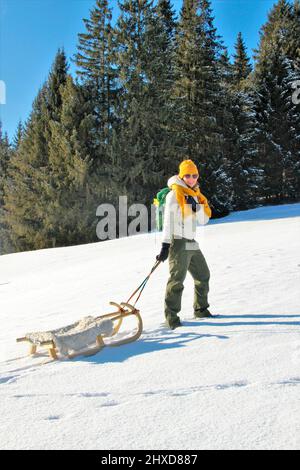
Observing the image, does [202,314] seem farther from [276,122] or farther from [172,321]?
[276,122]

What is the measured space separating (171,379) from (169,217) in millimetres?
1932

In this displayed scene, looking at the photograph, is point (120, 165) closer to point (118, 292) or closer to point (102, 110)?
point (102, 110)

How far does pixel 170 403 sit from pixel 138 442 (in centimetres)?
49

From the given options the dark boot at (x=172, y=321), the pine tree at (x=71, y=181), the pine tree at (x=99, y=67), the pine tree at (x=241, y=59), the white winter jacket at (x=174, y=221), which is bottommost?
the dark boot at (x=172, y=321)

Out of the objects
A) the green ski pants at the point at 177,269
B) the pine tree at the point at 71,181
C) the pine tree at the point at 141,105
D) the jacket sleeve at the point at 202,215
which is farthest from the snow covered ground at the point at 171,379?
the pine tree at the point at 141,105

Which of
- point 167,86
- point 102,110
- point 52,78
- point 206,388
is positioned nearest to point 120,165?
point 102,110

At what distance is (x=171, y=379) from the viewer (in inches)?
124

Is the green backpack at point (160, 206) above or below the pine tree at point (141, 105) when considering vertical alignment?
below

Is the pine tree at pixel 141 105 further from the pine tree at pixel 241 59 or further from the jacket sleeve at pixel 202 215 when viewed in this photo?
the jacket sleeve at pixel 202 215

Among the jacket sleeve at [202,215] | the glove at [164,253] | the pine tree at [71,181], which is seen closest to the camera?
the glove at [164,253]

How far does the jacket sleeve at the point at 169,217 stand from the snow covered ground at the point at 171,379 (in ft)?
3.54

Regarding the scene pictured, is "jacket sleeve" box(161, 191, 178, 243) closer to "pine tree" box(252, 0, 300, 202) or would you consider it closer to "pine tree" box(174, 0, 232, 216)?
"pine tree" box(174, 0, 232, 216)

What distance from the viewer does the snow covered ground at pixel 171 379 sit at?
93.4 inches

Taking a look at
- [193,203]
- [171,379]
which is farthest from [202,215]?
[171,379]
